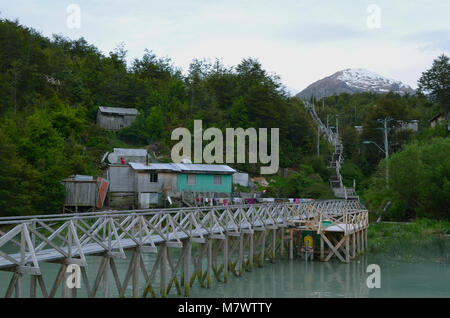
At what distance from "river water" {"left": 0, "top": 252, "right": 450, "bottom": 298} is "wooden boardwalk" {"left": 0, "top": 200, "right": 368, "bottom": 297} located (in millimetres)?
622

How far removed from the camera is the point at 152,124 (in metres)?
56.3

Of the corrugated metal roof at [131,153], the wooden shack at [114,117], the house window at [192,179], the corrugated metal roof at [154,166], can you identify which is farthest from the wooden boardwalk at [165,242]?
the wooden shack at [114,117]

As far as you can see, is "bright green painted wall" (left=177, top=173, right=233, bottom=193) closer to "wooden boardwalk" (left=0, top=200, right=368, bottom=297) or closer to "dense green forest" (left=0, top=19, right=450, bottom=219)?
"dense green forest" (left=0, top=19, right=450, bottom=219)

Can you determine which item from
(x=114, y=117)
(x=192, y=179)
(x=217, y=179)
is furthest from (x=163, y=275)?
(x=114, y=117)

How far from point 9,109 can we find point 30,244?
4314 cm

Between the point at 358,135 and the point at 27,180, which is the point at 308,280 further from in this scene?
the point at 358,135

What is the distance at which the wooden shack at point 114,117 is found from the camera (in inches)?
2293

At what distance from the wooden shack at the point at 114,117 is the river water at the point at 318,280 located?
31.9 meters

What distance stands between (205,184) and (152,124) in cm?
1537

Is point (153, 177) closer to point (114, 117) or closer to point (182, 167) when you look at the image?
point (182, 167)

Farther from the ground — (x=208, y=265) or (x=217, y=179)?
(x=217, y=179)

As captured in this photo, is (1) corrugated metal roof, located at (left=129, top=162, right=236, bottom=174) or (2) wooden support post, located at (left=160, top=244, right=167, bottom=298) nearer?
(2) wooden support post, located at (left=160, top=244, right=167, bottom=298)

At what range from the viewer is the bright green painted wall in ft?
140

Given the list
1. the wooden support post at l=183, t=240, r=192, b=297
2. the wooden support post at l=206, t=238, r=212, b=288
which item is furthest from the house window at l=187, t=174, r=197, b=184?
the wooden support post at l=183, t=240, r=192, b=297
